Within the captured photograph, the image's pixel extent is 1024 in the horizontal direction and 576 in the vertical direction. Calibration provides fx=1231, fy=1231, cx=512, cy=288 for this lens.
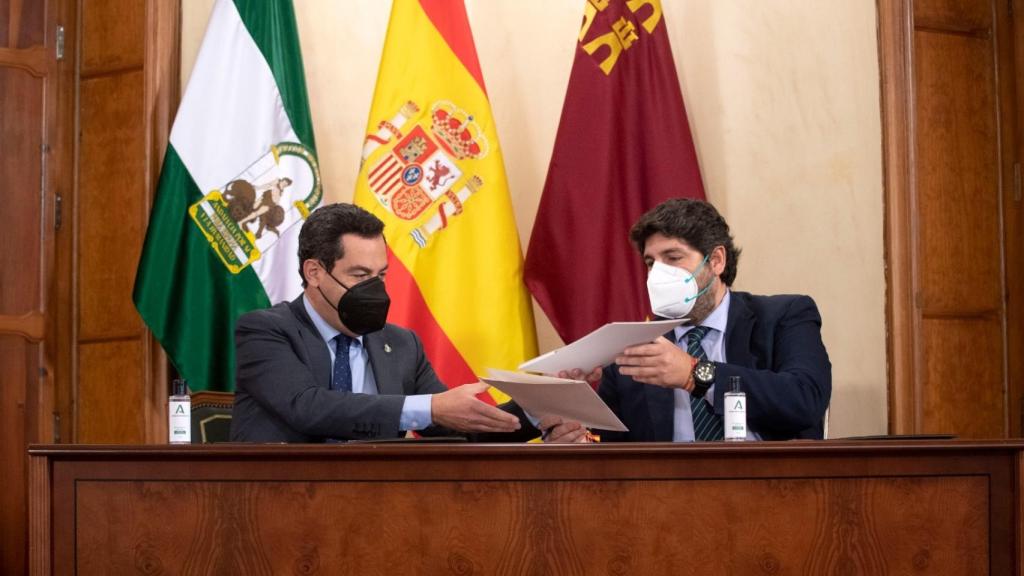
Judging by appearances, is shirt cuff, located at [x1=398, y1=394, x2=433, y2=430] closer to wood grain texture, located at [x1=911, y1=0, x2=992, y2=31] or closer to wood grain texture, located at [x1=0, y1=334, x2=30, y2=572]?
wood grain texture, located at [x1=0, y1=334, x2=30, y2=572]

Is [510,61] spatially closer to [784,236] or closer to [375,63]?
[375,63]

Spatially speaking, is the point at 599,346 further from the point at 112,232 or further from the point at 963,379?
the point at 112,232

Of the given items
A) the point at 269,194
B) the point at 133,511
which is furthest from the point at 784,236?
the point at 133,511

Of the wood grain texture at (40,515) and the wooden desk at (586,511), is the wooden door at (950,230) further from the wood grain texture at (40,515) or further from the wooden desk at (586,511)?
the wood grain texture at (40,515)

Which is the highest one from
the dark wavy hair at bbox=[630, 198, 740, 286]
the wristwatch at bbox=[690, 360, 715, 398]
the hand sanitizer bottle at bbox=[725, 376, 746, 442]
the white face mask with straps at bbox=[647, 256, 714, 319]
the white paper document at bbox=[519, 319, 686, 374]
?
the dark wavy hair at bbox=[630, 198, 740, 286]

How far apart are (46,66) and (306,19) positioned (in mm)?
1018

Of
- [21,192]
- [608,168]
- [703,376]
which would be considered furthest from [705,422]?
[21,192]

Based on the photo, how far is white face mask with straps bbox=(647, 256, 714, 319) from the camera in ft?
10.8

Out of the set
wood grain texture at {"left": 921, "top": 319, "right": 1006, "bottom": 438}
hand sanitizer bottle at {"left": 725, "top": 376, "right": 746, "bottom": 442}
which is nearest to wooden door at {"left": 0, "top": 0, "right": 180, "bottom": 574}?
hand sanitizer bottle at {"left": 725, "top": 376, "right": 746, "bottom": 442}

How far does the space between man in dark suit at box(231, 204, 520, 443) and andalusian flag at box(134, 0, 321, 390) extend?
3.19 ft

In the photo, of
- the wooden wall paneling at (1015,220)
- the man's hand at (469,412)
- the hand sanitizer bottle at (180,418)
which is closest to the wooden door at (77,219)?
the hand sanitizer bottle at (180,418)

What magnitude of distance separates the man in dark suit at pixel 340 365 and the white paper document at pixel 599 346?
183mm

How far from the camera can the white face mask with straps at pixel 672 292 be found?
130 inches

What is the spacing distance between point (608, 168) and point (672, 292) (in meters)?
1.31
